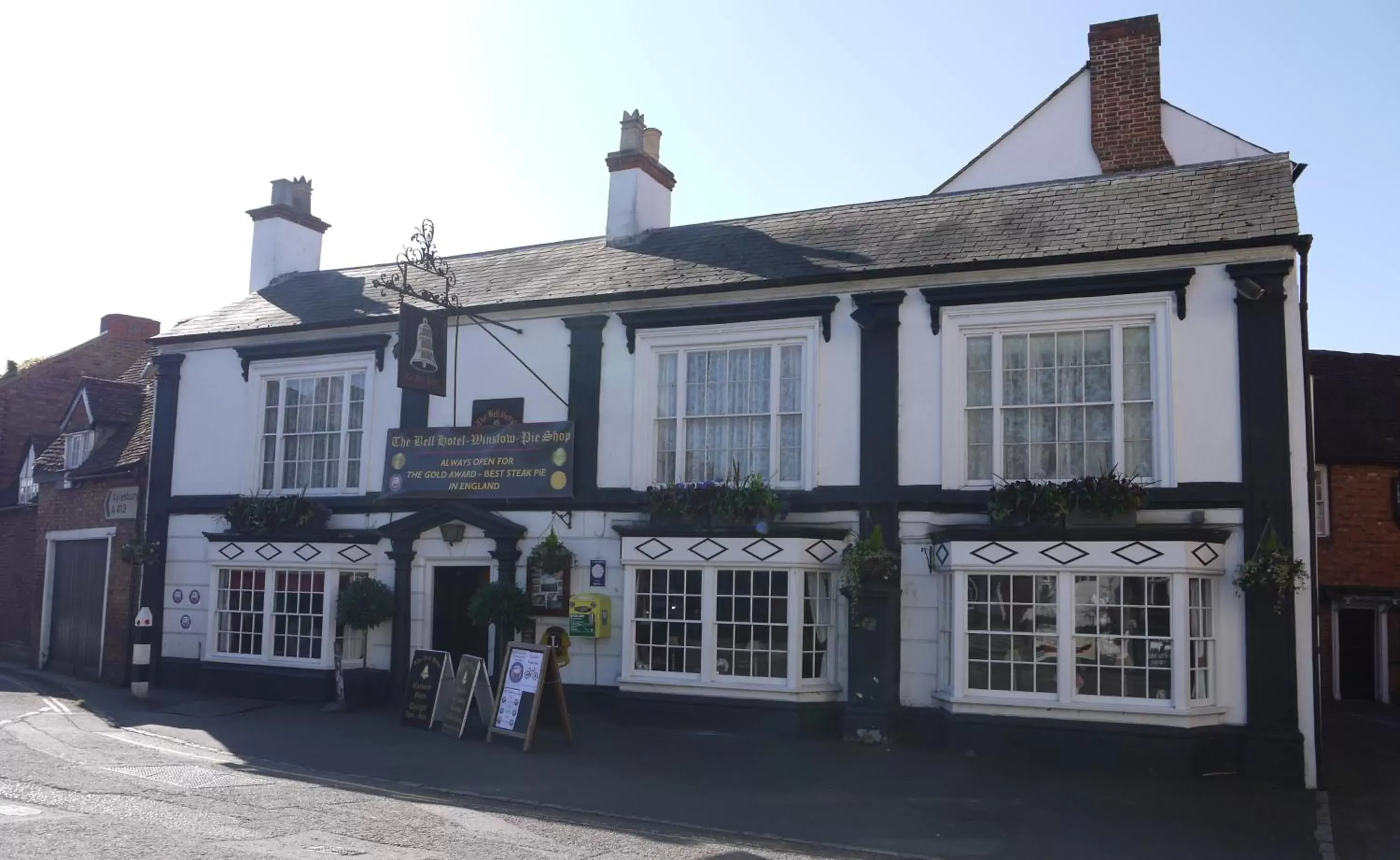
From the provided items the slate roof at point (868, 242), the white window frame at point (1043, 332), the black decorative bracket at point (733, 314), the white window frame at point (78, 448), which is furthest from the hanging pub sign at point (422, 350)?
the white window frame at point (78, 448)

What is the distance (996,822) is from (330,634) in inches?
410

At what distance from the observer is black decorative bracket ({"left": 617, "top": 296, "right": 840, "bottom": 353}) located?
14438 millimetres

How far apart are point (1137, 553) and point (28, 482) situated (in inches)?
858

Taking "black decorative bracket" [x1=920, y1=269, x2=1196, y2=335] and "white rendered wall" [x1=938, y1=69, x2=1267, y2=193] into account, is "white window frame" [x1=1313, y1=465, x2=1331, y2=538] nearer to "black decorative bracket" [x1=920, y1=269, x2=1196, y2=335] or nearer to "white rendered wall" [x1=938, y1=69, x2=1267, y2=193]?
"white rendered wall" [x1=938, y1=69, x2=1267, y2=193]

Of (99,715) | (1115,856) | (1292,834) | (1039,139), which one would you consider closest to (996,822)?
(1115,856)

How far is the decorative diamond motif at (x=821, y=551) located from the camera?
1377cm

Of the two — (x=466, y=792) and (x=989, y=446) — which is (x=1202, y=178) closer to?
(x=989, y=446)

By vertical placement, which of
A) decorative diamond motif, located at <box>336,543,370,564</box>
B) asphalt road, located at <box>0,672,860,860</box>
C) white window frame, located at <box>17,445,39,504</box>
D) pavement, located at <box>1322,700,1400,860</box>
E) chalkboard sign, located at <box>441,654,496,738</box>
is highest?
white window frame, located at <box>17,445,39,504</box>

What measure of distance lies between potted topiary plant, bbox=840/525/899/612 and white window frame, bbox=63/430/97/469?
15521 mm

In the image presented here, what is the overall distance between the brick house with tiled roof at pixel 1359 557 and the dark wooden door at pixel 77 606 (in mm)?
22759

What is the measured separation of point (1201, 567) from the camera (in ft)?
39.6

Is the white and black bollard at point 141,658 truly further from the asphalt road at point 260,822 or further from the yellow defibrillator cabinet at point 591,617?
the yellow defibrillator cabinet at point 591,617

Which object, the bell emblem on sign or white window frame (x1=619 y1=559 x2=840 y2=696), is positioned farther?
the bell emblem on sign

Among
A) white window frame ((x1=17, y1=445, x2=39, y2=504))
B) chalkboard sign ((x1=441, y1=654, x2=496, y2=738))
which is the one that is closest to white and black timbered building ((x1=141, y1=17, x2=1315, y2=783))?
chalkboard sign ((x1=441, y1=654, x2=496, y2=738))
